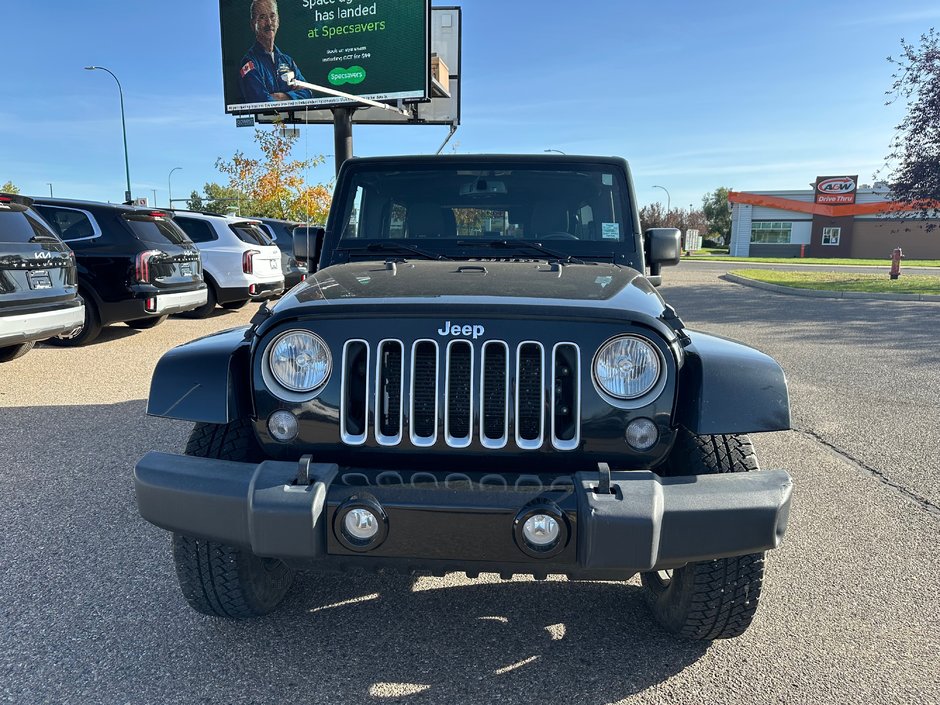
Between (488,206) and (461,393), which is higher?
(488,206)

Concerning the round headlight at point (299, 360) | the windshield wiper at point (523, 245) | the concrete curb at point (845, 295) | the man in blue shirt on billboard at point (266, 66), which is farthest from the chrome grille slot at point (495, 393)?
the man in blue shirt on billboard at point (266, 66)

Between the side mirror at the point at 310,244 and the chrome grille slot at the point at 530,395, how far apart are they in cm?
187

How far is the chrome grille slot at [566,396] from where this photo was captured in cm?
218

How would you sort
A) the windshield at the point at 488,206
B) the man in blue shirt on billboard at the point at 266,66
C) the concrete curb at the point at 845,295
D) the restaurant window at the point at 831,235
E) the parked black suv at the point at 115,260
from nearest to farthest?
the windshield at the point at 488,206, the parked black suv at the point at 115,260, the concrete curb at the point at 845,295, the man in blue shirt on billboard at the point at 266,66, the restaurant window at the point at 831,235

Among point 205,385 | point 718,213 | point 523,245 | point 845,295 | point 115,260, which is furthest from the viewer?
point 718,213

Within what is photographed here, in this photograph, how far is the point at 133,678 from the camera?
2.34m

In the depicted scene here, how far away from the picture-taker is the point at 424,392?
7.29ft

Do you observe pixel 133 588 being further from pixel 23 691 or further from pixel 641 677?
pixel 641 677

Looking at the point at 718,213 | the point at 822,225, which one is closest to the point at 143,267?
the point at 822,225

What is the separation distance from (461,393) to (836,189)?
5964cm

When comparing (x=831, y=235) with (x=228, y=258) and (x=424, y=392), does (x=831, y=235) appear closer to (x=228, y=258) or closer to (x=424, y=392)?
(x=228, y=258)

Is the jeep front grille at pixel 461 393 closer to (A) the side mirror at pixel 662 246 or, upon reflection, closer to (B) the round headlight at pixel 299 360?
(B) the round headlight at pixel 299 360

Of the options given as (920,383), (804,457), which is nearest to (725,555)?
(804,457)

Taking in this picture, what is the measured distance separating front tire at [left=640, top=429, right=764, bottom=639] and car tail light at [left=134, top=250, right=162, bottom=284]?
7.27 meters
